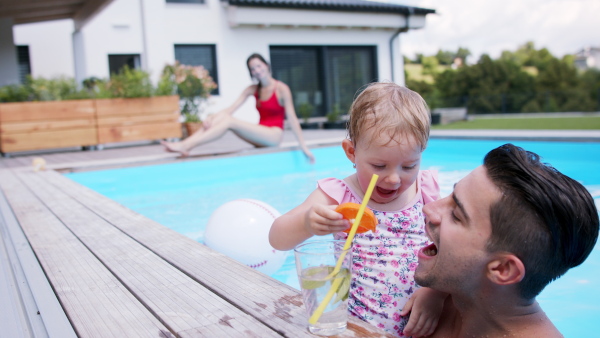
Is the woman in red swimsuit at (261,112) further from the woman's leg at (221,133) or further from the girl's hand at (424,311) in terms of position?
the girl's hand at (424,311)

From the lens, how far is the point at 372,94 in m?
1.76

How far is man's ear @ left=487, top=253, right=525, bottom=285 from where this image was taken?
1200 millimetres

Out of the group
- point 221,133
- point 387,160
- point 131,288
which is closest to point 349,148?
point 387,160

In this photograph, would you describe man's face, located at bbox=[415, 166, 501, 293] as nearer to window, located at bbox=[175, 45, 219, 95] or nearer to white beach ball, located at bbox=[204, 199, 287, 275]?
white beach ball, located at bbox=[204, 199, 287, 275]

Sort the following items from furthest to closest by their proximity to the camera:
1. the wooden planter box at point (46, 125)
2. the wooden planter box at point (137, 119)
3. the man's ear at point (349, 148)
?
the wooden planter box at point (137, 119), the wooden planter box at point (46, 125), the man's ear at point (349, 148)

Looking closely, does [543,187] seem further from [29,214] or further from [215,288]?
[29,214]

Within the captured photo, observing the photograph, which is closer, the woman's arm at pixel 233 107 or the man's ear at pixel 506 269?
the man's ear at pixel 506 269

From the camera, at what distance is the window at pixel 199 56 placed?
1430 cm

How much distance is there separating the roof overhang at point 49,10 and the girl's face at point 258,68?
4.73 m

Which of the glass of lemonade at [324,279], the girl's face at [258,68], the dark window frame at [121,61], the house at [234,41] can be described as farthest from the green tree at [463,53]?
the glass of lemonade at [324,279]

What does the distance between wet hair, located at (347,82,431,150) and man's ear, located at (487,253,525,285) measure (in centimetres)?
54

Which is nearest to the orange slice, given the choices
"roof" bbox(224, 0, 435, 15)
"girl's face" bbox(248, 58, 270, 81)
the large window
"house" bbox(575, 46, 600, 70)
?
"girl's face" bbox(248, 58, 270, 81)

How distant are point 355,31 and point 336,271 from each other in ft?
53.8

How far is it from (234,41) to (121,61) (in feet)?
9.94
